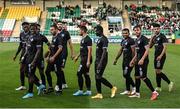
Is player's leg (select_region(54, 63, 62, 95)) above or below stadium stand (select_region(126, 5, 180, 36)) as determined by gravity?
above

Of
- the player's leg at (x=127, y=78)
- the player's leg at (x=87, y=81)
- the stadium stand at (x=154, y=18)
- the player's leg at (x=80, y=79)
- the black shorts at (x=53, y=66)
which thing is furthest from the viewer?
the stadium stand at (x=154, y=18)

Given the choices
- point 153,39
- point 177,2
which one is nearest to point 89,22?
point 177,2

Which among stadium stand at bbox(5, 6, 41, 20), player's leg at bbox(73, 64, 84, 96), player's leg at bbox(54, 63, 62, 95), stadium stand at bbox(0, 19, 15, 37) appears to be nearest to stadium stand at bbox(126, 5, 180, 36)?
stadium stand at bbox(5, 6, 41, 20)

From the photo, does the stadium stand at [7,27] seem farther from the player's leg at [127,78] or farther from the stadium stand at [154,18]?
the player's leg at [127,78]

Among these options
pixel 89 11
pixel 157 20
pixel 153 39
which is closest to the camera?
pixel 153 39

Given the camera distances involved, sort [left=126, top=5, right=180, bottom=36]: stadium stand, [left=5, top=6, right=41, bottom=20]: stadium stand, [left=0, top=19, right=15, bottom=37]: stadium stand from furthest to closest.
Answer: [left=5, top=6, right=41, bottom=20]: stadium stand → [left=126, top=5, right=180, bottom=36]: stadium stand → [left=0, top=19, right=15, bottom=37]: stadium stand

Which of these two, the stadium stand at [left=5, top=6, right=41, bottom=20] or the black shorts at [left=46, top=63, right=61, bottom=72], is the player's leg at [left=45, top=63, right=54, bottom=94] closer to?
the black shorts at [left=46, top=63, right=61, bottom=72]

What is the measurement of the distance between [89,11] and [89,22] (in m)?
4.40

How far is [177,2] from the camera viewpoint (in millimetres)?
68062

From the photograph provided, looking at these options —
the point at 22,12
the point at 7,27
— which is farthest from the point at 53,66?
the point at 22,12

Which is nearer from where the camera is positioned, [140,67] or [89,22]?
[140,67]

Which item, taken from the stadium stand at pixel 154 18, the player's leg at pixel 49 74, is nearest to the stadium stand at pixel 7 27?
the stadium stand at pixel 154 18

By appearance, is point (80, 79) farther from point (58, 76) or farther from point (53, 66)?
point (53, 66)

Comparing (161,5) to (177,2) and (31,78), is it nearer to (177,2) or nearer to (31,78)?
(177,2)
